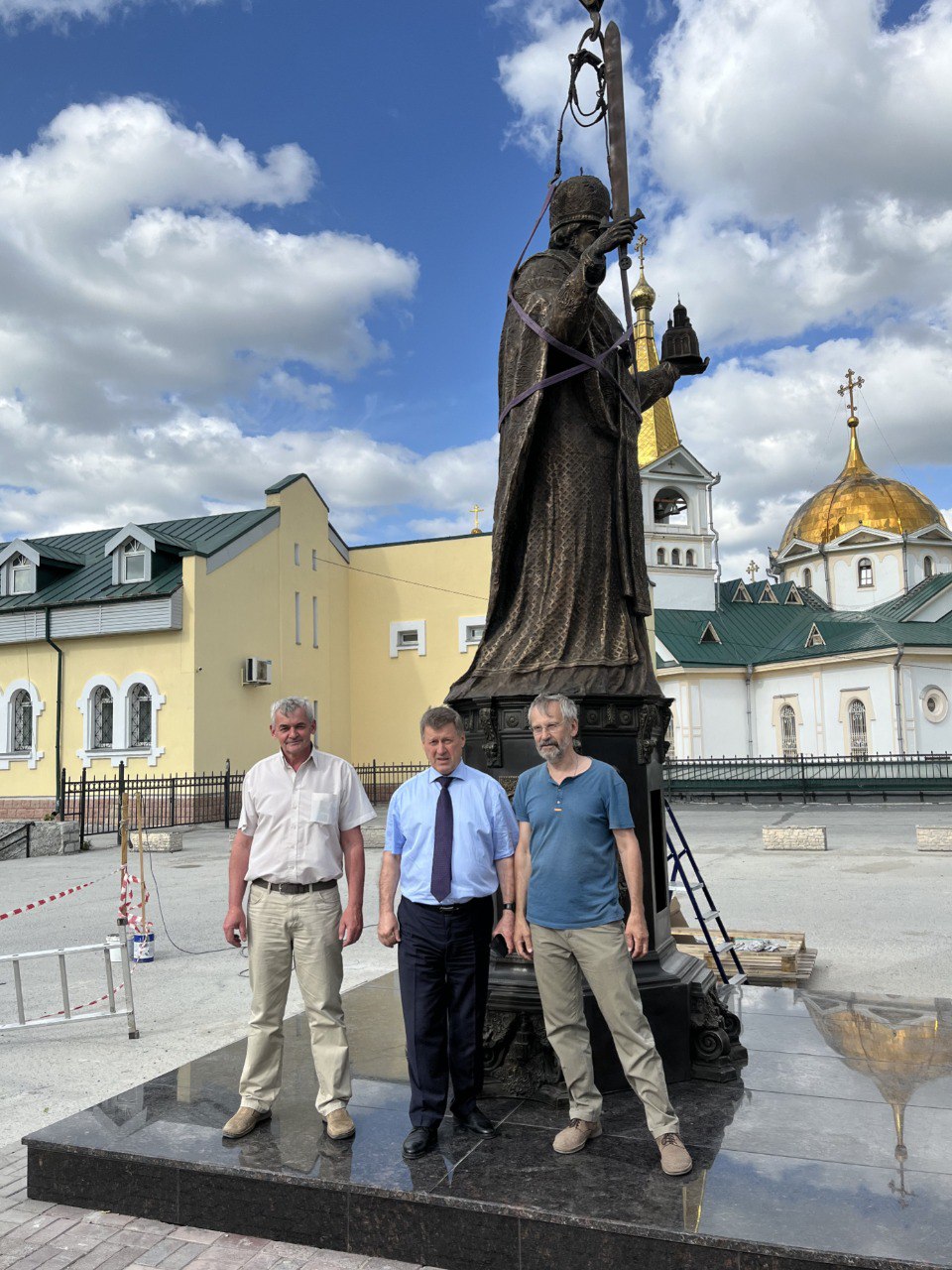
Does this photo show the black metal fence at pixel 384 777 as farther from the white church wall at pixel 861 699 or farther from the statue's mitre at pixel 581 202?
the statue's mitre at pixel 581 202

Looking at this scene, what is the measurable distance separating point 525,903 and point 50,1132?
213cm

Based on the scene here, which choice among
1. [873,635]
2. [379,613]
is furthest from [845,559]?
[379,613]

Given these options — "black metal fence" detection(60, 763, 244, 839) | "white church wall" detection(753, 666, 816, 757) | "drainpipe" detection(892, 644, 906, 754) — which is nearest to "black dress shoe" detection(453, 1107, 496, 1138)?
"black metal fence" detection(60, 763, 244, 839)

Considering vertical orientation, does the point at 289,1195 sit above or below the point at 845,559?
below

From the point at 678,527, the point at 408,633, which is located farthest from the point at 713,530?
the point at 408,633

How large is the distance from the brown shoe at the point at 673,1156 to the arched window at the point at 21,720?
87.1ft

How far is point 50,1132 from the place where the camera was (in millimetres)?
4125

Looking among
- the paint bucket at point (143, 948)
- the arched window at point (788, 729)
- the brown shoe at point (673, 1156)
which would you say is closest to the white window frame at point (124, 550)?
the paint bucket at point (143, 948)

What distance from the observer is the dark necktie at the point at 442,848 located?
3.92m

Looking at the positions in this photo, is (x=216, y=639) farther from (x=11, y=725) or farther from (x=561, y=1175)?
(x=561, y=1175)

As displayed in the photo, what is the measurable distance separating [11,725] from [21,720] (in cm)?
30

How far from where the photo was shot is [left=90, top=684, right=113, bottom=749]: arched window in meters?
26.2

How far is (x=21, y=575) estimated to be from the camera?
2812 centimetres

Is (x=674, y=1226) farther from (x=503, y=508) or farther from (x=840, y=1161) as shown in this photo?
(x=503, y=508)
